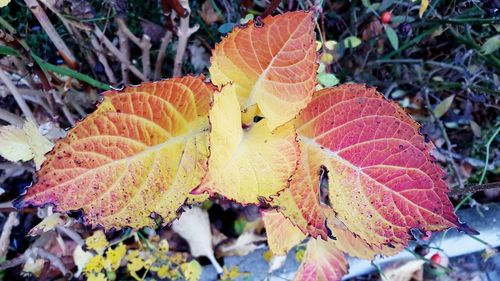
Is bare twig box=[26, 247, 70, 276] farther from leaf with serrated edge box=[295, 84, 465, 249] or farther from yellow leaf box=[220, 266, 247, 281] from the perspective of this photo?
leaf with serrated edge box=[295, 84, 465, 249]

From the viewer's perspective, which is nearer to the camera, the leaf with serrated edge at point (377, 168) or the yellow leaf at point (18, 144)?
the leaf with serrated edge at point (377, 168)

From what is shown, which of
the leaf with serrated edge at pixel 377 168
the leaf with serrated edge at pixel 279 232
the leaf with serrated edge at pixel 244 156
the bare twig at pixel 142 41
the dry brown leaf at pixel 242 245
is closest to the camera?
the leaf with serrated edge at pixel 244 156

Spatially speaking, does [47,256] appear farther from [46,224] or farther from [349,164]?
[349,164]

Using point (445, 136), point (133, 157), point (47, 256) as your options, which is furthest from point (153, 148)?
point (445, 136)

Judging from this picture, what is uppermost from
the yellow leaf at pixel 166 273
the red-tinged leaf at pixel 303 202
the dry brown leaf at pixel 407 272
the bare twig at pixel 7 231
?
the red-tinged leaf at pixel 303 202

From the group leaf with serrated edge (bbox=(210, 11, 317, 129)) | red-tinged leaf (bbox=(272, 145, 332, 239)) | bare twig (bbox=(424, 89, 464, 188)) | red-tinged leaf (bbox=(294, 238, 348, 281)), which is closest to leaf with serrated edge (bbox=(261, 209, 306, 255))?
red-tinged leaf (bbox=(294, 238, 348, 281))

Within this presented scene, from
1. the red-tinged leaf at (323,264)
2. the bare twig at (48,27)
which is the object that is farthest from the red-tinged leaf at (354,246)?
the bare twig at (48,27)

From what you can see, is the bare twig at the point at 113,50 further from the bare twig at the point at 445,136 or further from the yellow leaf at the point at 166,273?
the bare twig at the point at 445,136
